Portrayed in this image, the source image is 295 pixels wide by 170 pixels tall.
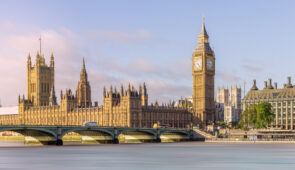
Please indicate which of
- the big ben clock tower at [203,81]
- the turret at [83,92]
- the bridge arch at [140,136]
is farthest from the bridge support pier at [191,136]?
the turret at [83,92]

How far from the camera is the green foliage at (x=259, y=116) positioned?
13700 cm

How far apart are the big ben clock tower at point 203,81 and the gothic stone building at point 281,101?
1683 cm

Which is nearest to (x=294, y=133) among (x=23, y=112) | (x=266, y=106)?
(x=266, y=106)

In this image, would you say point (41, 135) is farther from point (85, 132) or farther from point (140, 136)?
point (140, 136)

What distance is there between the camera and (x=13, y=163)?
5584cm

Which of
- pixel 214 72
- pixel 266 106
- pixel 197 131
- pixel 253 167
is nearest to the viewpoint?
pixel 253 167

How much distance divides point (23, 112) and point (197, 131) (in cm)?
8356

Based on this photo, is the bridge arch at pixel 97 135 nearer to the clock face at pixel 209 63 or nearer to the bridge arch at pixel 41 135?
the bridge arch at pixel 41 135

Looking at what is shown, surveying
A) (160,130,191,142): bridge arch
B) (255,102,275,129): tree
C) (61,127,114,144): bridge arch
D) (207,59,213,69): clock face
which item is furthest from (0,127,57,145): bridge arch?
(207,59,213,69): clock face

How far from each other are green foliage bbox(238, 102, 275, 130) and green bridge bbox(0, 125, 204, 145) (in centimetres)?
1933

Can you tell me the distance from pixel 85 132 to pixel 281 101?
7322 centimetres

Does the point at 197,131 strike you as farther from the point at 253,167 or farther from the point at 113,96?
the point at 253,167

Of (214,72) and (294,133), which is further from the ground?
(214,72)

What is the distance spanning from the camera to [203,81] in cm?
16250
